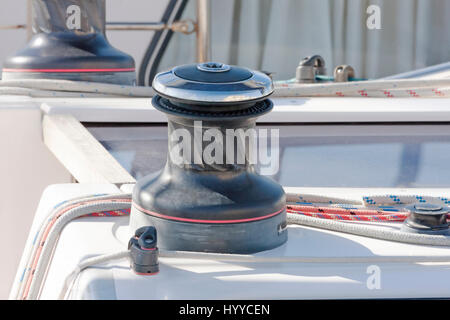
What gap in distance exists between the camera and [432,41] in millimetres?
4539

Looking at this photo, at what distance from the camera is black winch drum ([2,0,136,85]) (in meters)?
1.82

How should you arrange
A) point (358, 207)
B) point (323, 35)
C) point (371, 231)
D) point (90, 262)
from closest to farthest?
point (90, 262) → point (371, 231) → point (358, 207) → point (323, 35)

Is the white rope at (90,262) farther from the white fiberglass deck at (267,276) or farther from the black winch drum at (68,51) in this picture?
the black winch drum at (68,51)

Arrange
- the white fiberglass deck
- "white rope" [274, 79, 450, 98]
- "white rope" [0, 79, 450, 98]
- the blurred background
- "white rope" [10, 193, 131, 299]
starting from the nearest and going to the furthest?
the white fiberglass deck, "white rope" [10, 193, 131, 299], "white rope" [0, 79, 450, 98], "white rope" [274, 79, 450, 98], the blurred background

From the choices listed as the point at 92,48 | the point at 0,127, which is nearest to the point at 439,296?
the point at 0,127

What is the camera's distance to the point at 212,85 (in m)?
0.69

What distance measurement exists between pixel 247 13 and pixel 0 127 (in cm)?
321

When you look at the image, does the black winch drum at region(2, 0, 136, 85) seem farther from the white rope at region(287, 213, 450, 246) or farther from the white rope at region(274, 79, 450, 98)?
the white rope at region(287, 213, 450, 246)

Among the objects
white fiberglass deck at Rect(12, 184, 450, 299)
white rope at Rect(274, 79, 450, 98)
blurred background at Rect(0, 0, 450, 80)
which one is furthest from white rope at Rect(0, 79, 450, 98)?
blurred background at Rect(0, 0, 450, 80)

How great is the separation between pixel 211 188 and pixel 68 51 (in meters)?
1.23

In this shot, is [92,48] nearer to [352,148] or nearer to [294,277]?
[352,148]

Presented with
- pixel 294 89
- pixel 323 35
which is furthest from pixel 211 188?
pixel 323 35
